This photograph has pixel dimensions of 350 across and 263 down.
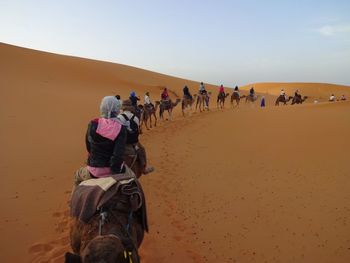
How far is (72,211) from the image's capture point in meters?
3.88

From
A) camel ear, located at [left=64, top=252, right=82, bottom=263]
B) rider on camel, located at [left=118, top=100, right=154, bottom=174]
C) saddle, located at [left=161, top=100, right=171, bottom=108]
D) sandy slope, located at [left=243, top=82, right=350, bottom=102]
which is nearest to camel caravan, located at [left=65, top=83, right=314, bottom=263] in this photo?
camel ear, located at [left=64, top=252, right=82, bottom=263]

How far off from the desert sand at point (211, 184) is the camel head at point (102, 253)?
2909mm

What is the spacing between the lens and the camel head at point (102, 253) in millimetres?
2645

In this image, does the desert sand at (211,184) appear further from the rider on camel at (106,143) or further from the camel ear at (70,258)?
the camel ear at (70,258)

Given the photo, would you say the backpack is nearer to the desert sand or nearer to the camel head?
the desert sand

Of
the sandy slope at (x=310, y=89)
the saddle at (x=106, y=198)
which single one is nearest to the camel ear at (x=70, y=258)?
the saddle at (x=106, y=198)

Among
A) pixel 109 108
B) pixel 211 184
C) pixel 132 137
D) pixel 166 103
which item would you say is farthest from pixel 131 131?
pixel 166 103

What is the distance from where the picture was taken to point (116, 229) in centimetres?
355

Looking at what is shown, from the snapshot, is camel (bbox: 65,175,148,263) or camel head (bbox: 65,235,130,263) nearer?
camel head (bbox: 65,235,130,263)

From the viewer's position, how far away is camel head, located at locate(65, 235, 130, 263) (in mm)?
2645

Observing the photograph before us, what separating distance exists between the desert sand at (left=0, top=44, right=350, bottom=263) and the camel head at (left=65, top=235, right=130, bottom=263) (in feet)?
9.54

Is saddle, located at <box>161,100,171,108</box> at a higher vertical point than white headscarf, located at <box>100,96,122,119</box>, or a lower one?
lower

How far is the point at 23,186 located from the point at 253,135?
833cm

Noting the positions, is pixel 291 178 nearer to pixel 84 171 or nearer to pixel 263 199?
pixel 263 199
